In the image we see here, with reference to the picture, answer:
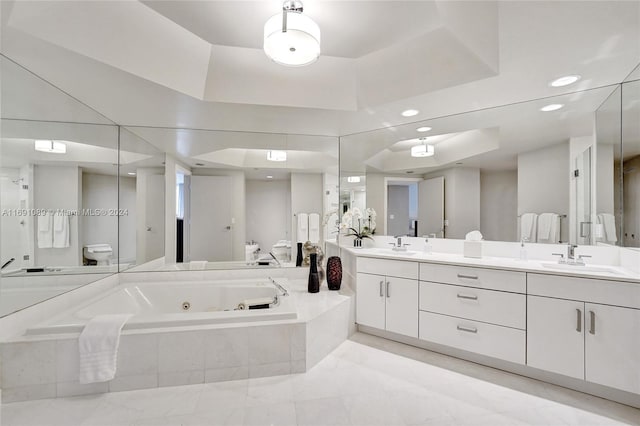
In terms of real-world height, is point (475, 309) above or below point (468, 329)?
above

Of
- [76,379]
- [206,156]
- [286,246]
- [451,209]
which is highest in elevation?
[206,156]

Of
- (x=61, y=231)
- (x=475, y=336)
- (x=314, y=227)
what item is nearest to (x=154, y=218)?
(x=61, y=231)

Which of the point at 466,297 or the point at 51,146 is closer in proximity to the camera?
the point at 51,146

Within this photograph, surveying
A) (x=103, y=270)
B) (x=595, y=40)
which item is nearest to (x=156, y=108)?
(x=103, y=270)

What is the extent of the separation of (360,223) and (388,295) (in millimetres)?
963

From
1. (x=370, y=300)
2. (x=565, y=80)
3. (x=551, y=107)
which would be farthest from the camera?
(x=370, y=300)

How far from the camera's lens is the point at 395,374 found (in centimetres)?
210

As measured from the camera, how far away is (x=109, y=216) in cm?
275

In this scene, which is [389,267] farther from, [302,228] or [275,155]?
[275,155]

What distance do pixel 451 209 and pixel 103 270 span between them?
3.52 metres

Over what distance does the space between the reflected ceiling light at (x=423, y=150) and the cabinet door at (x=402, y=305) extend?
134 centimetres

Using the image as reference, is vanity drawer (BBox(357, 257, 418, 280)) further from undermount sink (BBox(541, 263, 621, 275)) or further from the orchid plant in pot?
undermount sink (BBox(541, 263, 621, 275))

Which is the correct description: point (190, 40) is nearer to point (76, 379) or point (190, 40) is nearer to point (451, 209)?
point (76, 379)

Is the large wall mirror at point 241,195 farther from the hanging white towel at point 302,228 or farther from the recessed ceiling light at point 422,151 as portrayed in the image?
the recessed ceiling light at point 422,151
